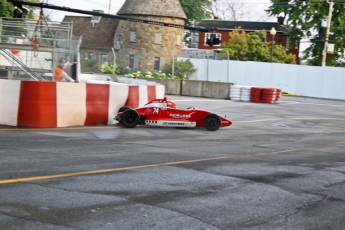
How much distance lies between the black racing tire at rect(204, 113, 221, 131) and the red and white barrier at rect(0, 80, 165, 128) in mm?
2608

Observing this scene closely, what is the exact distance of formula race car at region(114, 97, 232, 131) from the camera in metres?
16.3

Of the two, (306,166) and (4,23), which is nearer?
(306,166)

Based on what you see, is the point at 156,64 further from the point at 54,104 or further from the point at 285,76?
the point at 54,104

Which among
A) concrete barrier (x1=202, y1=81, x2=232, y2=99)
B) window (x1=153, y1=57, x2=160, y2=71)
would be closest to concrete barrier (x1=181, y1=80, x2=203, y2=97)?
concrete barrier (x1=202, y1=81, x2=232, y2=99)

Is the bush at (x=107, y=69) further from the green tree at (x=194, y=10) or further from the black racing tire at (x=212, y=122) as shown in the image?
the green tree at (x=194, y=10)

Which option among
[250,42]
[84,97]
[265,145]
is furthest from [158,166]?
[250,42]

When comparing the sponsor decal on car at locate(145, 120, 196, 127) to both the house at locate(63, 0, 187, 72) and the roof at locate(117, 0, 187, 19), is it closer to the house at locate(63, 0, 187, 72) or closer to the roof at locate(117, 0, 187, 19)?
the house at locate(63, 0, 187, 72)

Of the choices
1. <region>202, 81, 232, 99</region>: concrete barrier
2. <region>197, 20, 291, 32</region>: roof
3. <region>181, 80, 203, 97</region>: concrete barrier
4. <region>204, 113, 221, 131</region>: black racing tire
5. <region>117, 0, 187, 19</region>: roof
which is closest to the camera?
<region>204, 113, 221, 131</region>: black racing tire

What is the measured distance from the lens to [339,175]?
1020 centimetres

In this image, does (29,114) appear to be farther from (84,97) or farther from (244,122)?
(244,122)

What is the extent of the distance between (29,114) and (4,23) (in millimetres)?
9654

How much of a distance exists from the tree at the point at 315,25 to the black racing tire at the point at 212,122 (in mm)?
46500

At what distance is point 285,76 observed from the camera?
5044 centimetres

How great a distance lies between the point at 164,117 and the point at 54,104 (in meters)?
3.27
